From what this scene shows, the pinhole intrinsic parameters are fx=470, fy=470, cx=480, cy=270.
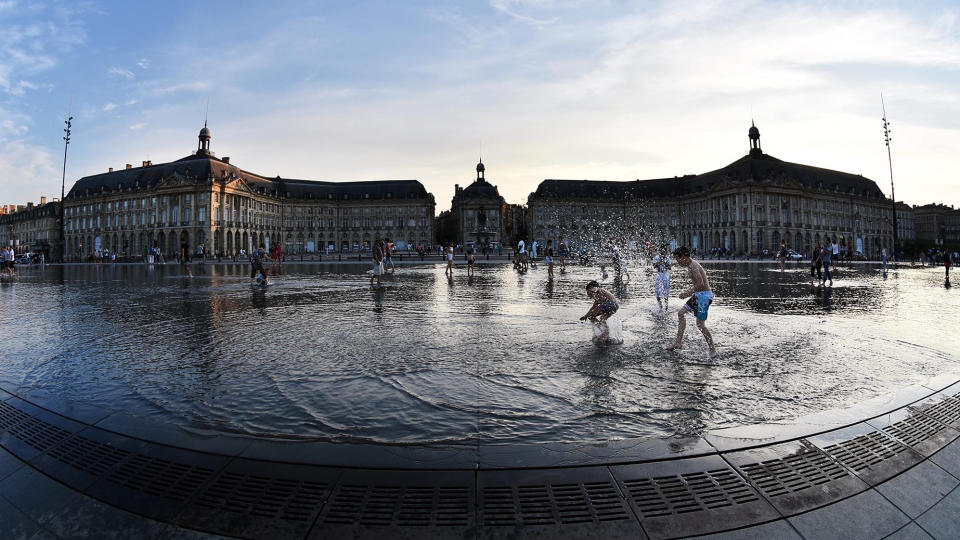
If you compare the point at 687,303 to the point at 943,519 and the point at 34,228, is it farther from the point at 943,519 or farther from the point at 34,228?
the point at 34,228

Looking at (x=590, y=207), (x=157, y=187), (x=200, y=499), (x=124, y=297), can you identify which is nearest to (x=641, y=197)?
(x=590, y=207)

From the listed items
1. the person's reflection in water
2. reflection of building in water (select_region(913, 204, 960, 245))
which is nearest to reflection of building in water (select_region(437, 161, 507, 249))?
the person's reflection in water

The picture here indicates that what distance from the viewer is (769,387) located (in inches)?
178

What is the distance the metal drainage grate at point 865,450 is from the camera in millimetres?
3043

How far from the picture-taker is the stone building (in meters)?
104

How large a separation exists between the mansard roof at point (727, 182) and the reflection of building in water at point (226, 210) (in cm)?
3206

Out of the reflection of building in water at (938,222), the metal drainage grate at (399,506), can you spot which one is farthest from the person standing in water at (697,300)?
the reflection of building in water at (938,222)

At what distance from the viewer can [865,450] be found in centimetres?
320

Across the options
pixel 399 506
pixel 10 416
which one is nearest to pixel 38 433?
pixel 10 416

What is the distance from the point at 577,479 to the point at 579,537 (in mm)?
520

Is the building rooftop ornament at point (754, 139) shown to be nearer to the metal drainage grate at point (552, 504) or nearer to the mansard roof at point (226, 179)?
the mansard roof at point (226, 179)

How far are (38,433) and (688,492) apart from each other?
4.62 m

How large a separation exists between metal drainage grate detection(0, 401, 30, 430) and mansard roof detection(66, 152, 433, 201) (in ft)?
299

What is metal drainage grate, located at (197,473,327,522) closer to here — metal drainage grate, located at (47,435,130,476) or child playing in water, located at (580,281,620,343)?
metal drainage grate, located at (47,435,130,476)
